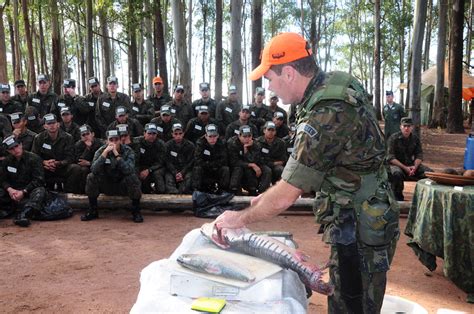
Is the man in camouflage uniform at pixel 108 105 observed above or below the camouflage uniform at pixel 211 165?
above

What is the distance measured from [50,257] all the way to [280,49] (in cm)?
422

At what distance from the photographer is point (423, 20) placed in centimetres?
1158

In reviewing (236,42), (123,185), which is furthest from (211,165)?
(236,42)

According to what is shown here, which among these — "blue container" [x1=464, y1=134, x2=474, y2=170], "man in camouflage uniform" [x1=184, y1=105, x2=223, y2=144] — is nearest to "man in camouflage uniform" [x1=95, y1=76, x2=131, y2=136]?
"man in camouflage uniform" [x1=184, y1=105, x2=223, y2=144]

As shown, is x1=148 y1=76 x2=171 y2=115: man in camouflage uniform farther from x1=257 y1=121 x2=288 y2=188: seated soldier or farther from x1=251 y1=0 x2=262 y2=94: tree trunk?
x1=251 y1=0 x2=262 y2=94: tree trunk

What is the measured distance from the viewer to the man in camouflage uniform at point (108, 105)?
9.28 metres

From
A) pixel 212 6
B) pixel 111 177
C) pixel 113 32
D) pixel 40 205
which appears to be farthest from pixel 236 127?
pixel 113 32

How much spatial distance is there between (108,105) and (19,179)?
2817mm

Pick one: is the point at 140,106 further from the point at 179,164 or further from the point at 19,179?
the point at 19,179

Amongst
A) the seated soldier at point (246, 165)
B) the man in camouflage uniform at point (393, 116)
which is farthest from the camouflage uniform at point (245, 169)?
the man in camouflage uniform at point (393, 116)

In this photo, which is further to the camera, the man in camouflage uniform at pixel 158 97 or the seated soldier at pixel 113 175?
the man in camouflage uniform at pixel 158 97

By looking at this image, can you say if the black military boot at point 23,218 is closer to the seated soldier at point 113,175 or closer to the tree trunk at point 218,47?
the seated soldier at point 113,175

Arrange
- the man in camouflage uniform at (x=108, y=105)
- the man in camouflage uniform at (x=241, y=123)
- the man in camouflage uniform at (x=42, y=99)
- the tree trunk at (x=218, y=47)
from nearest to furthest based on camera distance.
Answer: the man in camouflage uniform at (x=241, y=123), the man in camouflage uniform at (x=108, y=105), the man in camouflage uniform at (x=42, y=99), the tree trunk at (x=218, y=47)

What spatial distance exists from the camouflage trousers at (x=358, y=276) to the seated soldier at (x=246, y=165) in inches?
229
